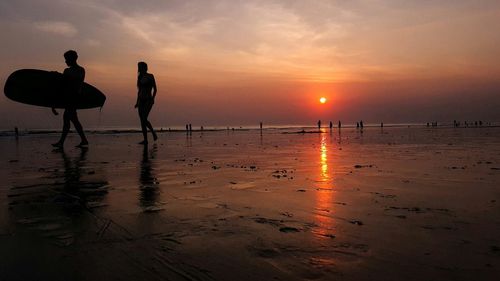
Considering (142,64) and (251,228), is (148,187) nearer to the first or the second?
(251,228)

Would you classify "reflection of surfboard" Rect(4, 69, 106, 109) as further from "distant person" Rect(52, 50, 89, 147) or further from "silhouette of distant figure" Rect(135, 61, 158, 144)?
"silhouette of distant figure" Rect(135, 61, 158, 144)

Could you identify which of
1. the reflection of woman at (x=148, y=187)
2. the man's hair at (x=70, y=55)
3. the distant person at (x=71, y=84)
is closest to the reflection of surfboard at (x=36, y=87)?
the distant person at (x=71, y=84)

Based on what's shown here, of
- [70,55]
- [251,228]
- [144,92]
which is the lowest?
[251,228]

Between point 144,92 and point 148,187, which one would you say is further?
point 144,92

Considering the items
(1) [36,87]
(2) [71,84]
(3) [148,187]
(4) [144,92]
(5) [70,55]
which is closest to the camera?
(3) [148,187]

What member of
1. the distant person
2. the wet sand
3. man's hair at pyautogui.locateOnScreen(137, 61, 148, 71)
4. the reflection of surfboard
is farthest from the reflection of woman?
man's hair at pyautogui.locateOnScreen(137, 61, 148, 71)

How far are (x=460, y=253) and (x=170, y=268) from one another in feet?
5.58

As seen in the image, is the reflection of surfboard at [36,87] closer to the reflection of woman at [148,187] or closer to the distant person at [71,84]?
the distant person at [71,84]

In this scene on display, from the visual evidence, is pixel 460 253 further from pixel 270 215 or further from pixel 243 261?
pixel 270 215

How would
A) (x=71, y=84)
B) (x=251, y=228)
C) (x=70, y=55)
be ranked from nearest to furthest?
(x=251, y=228), (x=70, y=55), (x=71, y=84)

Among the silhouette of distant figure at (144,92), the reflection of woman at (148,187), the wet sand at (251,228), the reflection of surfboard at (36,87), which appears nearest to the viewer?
the wet sand at (251,228)

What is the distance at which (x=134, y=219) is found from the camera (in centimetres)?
325

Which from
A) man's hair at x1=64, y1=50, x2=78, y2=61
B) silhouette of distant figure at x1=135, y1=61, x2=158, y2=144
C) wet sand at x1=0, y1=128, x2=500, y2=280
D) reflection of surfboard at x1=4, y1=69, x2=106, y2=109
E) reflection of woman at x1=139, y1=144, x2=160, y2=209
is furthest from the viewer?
silhouette of distant figure at x1=135, y1=61, x2=158, y2=144

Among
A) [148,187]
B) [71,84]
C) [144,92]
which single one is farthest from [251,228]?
[144,92]
